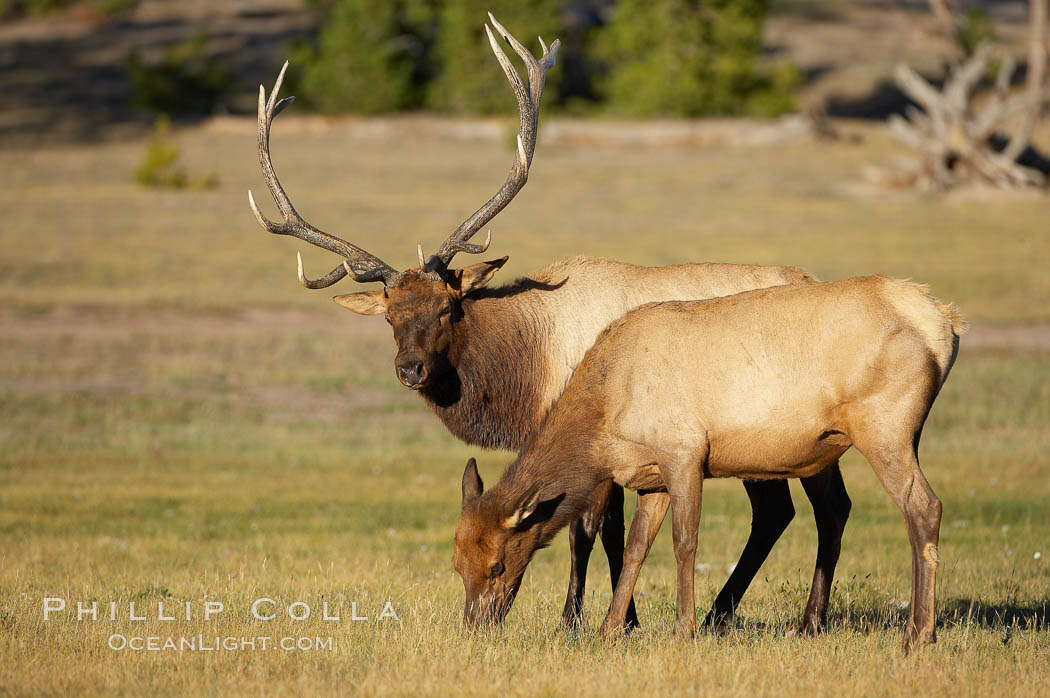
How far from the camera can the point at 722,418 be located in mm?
7129

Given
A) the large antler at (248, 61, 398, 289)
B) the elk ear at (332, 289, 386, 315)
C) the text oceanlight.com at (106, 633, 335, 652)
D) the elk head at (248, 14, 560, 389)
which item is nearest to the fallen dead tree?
the elk head at (248, 14, 560, 389)

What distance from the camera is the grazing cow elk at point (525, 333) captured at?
8.38 m

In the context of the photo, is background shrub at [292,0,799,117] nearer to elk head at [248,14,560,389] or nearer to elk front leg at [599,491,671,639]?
elk head at [248,14,560,389]

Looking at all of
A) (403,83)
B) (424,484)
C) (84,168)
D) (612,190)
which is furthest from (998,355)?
(403,83)

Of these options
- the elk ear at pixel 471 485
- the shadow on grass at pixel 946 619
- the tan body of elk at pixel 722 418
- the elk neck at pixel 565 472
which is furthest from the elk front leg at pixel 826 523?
the elk ear at pixel 471 485

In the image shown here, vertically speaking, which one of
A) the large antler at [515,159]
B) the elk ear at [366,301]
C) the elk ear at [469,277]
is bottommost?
the elk ear at [366,301]

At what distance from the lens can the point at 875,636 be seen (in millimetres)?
7398

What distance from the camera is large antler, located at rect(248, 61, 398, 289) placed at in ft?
27.9

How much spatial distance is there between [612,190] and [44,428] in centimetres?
2327

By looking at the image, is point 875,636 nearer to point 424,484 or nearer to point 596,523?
point 596,523

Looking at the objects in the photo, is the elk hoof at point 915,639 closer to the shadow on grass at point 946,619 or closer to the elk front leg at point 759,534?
the shadow on grass at point 946,619

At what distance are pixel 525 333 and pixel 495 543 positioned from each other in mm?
2060

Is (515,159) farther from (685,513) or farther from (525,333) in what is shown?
(685,513)

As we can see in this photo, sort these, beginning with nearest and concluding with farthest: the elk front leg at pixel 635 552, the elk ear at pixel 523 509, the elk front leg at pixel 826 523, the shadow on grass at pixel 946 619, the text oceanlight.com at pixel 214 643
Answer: the text oceanlight.com at pixel 214 643, the elk ear at pixel 523 509, the elk front leg at pixel 635 552, the shadow on grass at pixel 946 619, the elk front leg at pixel 826 523
